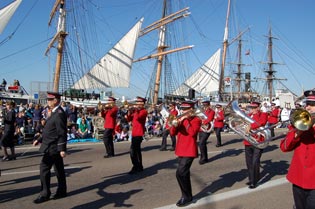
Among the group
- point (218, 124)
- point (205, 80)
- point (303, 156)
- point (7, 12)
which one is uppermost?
point (7, 12)

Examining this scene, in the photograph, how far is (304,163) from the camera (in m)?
3.75

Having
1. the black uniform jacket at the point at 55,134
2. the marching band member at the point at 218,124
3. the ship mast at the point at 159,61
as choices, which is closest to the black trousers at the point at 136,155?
the black uniform jacket at the point at 55,134

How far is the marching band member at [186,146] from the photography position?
18.5ft

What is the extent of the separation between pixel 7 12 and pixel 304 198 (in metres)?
16.5

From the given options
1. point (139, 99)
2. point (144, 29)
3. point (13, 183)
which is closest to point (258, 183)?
point (139, 99)

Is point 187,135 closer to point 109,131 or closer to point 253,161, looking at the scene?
point 253,161

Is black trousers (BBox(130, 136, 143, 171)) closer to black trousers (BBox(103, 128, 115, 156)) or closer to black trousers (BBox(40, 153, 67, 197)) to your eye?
black trousers (BBox(103, 128, 115, 156))

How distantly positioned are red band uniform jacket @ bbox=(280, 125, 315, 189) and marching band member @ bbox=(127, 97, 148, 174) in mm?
4858

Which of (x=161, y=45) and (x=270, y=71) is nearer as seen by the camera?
(x=161, y=45)

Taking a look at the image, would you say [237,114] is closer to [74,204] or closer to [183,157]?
[183,157]

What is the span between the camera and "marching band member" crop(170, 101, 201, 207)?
5.62 metres

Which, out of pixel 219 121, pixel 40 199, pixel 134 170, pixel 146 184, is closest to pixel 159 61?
pixel 219 121

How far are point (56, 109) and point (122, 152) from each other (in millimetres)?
5964

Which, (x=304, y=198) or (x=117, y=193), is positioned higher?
(x=304, y=198)
